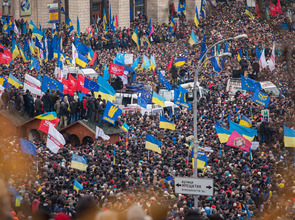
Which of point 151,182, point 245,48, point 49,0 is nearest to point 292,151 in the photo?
point 151,182

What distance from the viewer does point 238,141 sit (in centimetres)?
2608

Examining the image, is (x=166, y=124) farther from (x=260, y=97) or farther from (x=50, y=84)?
(x=50, y=84)

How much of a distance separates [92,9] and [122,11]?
291 cm

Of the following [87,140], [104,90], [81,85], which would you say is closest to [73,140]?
[87,140]

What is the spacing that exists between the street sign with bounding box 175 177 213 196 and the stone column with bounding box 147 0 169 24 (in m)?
48.3

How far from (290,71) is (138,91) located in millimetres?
9952

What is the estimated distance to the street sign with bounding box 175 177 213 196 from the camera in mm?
18984

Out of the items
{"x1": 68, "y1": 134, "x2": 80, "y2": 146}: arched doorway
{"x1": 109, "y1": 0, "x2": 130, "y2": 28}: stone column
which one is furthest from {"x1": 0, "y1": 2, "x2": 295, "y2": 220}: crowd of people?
{"x1": 109, "y1": 0, "x2": 130, "y2": 28}: stone column

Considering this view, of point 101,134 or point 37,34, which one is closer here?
point 101,134

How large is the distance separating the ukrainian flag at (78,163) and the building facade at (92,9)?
35.1 m

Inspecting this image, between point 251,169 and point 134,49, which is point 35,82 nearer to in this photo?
point 251,169

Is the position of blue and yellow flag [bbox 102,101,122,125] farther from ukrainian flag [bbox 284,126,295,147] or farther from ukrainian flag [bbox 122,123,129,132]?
ukrainian flag [bbox 284,126,295,147]

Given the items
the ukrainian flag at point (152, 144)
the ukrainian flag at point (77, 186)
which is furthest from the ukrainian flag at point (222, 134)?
the ukrainian flag at point (77, 186)

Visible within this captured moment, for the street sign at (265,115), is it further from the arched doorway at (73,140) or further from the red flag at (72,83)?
the red flag at (72,83)
